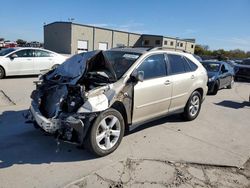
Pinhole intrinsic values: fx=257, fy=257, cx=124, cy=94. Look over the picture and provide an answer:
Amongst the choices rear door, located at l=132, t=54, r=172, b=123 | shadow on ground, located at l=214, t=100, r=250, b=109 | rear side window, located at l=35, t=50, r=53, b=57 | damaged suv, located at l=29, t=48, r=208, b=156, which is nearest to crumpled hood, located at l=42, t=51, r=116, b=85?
damaged suv, located at l=29, t=48, r=208, b=156

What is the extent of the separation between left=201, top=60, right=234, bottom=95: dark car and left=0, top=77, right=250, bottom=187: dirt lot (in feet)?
16.1

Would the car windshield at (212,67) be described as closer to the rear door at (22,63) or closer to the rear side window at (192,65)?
the rear side window at (192,65)

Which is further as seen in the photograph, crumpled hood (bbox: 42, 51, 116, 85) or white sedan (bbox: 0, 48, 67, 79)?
white sedan (bbox: 0, 48, 67, 79)

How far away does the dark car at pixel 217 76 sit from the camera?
1092cm

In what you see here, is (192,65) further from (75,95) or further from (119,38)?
(119,38)

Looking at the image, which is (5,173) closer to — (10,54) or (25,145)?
(25,145)

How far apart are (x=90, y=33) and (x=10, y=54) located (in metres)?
38.3

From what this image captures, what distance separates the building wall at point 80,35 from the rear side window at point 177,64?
4178cm

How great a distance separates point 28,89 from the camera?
914cm

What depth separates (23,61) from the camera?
38.6 feet

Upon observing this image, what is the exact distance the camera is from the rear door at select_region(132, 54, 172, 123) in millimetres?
4684

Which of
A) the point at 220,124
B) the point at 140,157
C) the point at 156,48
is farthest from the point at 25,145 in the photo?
the point at 220,124

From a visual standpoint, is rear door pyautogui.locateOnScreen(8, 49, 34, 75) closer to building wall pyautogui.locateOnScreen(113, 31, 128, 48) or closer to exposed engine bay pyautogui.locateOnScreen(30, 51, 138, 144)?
exposed engine bay pyautogui.locateOnScreen(30, 51, 138, 144)

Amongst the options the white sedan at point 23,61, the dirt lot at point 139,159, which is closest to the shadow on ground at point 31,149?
the dirt lot at point 139,159
